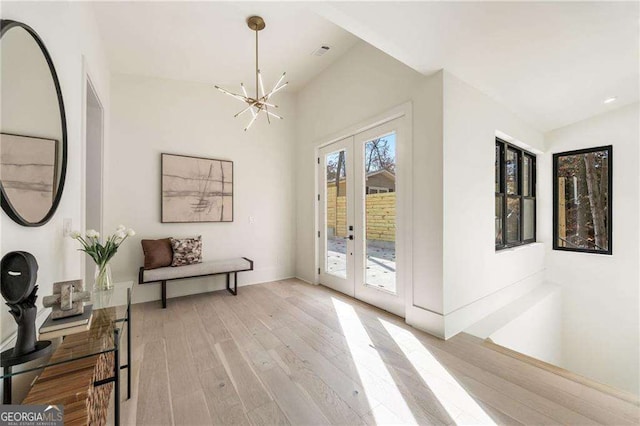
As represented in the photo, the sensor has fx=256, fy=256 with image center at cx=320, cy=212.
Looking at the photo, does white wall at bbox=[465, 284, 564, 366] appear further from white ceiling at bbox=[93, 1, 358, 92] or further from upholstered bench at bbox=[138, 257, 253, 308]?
white ceiling at bbox=[93, 1, 358, 92]

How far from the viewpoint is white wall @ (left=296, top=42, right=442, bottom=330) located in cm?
256

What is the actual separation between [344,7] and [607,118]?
4322 millimetres

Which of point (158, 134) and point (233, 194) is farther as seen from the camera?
point (233, 194)

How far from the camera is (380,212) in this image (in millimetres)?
3299

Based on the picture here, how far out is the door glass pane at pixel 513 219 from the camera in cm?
368

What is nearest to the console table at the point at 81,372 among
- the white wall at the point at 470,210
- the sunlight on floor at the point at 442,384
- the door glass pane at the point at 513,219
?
the sunlight on floor at the point at 442,384

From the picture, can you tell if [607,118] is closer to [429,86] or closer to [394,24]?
[429,86]

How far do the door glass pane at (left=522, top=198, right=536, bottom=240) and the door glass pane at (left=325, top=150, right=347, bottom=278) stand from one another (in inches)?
111

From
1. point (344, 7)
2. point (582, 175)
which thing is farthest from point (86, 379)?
point (582, 175)

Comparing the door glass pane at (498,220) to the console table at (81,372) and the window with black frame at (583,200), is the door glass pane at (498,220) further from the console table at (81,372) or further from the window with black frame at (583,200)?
the console table at (81,372)

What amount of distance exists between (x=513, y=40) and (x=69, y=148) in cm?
346

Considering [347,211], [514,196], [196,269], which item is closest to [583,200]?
[514,196]

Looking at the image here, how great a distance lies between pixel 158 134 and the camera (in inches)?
146

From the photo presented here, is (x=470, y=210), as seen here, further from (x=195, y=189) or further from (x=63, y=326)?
(x=195, y=189)
